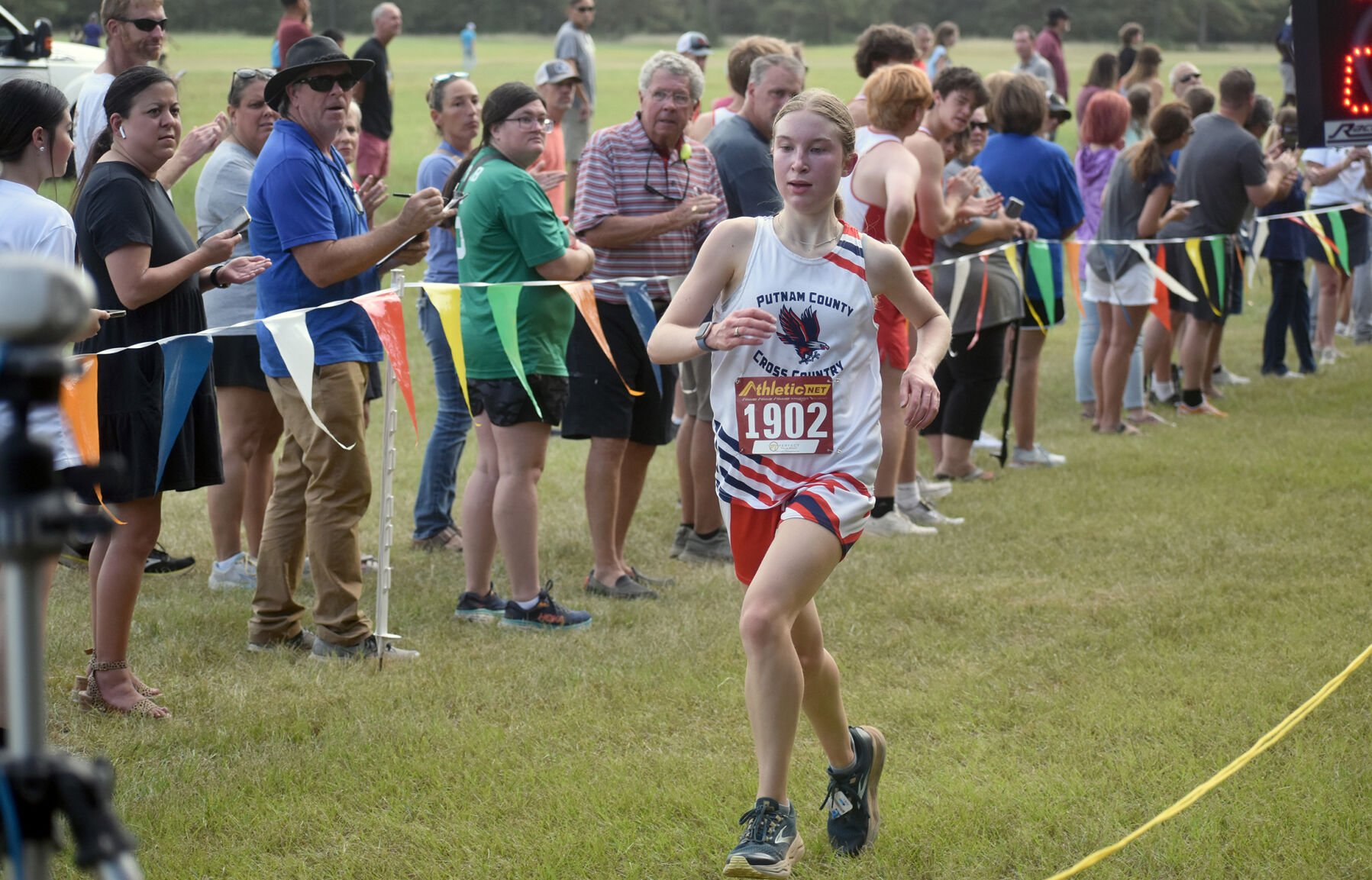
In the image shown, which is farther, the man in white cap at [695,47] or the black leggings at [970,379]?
the man in white cap at [695,47]

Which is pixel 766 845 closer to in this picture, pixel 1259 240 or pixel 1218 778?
pixel 1218 778

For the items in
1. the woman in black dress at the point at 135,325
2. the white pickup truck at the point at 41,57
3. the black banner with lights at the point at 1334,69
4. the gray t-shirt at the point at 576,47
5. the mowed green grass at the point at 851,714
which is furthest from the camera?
the gray t-shirt at the point at 576,47

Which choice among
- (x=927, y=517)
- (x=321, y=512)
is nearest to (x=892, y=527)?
(x=927, y=517)

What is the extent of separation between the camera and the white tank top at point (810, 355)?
3623mm

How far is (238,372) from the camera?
5922 mm

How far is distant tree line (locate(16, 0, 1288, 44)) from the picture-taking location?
6219 centimetres

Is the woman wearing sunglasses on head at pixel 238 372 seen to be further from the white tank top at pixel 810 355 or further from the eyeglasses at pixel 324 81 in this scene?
the white tank top at pixel 810 355

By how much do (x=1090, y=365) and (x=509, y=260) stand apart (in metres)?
6.16

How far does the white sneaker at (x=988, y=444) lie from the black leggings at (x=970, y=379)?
0.93 m

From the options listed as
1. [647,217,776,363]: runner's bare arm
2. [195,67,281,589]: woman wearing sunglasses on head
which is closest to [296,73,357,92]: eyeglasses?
[195,67,281,589]: woman wearing sunglasses on head

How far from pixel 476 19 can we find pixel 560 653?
69069 mm

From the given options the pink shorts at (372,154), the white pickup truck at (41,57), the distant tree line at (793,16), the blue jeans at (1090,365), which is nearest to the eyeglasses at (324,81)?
the white pickup truck at (41,57)

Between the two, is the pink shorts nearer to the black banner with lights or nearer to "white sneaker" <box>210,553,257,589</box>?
"white sneaker" <box>210,553,257,589</box>

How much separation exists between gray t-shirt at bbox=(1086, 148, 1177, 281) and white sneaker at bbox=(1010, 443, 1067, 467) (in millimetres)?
1460
